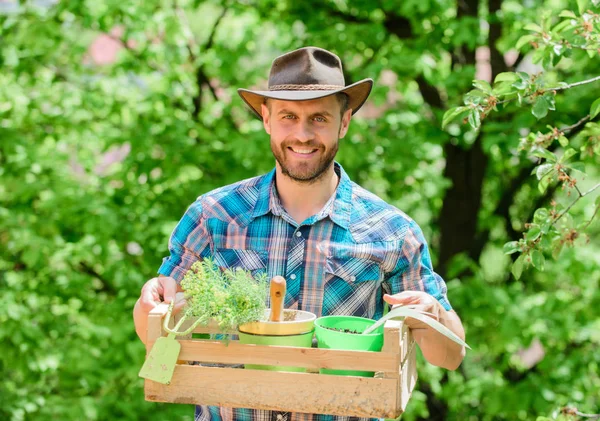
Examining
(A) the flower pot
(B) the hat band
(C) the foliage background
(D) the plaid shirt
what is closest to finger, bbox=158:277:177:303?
(D) the plaid shirt

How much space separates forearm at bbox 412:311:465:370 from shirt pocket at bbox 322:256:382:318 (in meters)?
0.23

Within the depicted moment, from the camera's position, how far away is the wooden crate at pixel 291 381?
1.61 m

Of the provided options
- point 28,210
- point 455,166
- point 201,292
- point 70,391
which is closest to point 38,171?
point 28,210

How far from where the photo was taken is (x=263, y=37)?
5176 millimetres

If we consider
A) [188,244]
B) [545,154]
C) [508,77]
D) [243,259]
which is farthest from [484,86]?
[188,244]

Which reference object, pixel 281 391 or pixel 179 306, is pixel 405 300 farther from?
pixel 179 306

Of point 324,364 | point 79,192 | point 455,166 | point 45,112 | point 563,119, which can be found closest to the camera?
point 324,364

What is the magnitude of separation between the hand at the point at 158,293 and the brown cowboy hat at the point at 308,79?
0.53m

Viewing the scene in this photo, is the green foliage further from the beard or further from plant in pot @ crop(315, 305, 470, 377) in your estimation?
the beard

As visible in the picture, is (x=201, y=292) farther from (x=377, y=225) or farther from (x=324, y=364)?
(x=377, y=225)

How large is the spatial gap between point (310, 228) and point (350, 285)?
0.19 m

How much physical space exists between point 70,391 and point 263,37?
8.28ft

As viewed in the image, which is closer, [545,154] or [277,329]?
[277,329]

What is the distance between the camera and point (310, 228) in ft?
6.99
